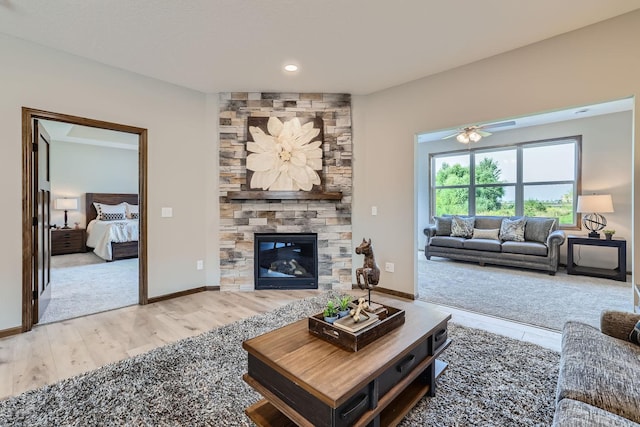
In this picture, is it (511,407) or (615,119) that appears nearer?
(511,407)

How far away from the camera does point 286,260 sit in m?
4.29

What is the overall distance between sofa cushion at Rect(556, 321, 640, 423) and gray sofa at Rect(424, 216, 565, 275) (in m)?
3.95

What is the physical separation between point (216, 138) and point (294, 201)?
1372 mm

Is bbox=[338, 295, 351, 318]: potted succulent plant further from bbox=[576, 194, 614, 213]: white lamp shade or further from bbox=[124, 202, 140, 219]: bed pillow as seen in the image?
bbox=[124, 202, 140, 219]: bed pillow

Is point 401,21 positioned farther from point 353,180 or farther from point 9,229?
point 9,229

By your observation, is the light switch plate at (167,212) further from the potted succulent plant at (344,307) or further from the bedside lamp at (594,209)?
the bedside lamp at (594,209)

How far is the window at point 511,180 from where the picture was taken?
567 centimetres

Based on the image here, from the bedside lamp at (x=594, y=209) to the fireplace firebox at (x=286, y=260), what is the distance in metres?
4.43

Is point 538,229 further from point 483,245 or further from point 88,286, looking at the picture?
point 88,286

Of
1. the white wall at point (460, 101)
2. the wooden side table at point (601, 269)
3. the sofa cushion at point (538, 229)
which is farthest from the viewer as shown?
the sofa cushion at point (538, 229)

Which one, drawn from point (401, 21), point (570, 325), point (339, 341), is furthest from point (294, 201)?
point (570, 325)

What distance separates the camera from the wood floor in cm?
214

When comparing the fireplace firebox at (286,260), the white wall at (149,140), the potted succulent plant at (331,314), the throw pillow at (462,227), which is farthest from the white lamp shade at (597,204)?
the white wall at (149,140)

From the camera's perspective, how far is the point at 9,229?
272cm
